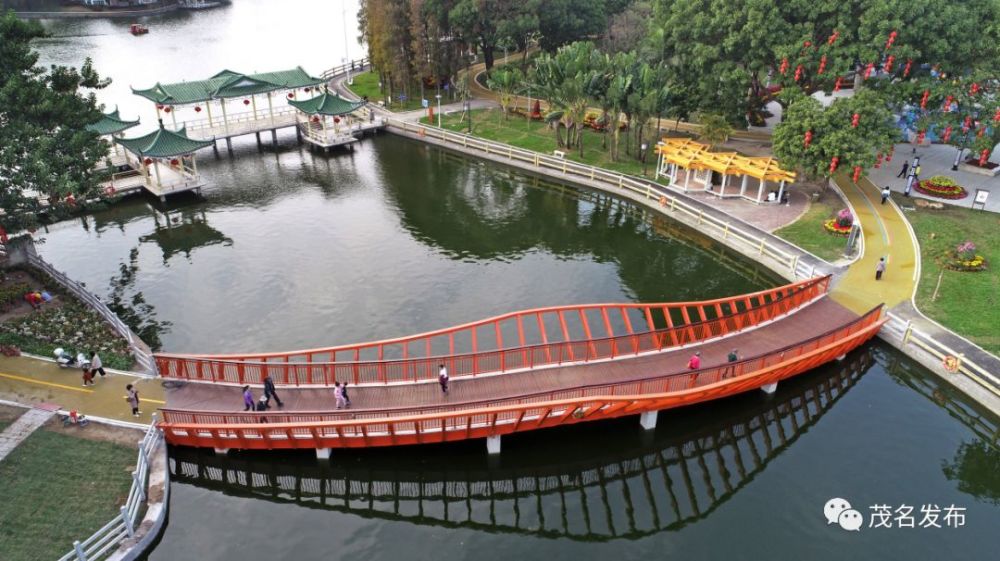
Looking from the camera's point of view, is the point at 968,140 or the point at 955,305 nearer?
the point at 955,305

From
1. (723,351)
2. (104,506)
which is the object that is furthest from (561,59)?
(104,506)

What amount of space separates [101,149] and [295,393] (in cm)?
2096

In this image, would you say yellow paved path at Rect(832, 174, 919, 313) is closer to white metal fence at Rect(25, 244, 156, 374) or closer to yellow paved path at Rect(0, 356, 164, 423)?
yellow paved path at Rect(0, 356, 164, 423)

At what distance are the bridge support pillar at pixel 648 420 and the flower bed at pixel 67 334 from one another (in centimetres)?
2398

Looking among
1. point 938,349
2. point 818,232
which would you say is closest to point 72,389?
point 938,349

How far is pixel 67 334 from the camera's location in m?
34.9

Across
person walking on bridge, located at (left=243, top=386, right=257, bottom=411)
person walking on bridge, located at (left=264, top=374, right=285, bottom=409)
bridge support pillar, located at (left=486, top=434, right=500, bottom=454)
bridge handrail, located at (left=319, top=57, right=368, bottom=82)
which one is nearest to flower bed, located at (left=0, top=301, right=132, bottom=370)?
person walking on bridge, located at (left=243, top=386, right=257, bottom=411)

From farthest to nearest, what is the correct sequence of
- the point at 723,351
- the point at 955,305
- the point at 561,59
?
the point at 561,59
the point at 955,305
the point at 723,351

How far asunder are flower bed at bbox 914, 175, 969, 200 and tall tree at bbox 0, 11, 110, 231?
5573 centimetres

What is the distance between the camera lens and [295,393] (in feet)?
102

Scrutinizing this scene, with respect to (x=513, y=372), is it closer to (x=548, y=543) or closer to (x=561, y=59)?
(x=548, y=543)

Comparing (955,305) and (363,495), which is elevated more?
(955,305)

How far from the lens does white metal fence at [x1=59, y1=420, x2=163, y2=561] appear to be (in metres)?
23.1

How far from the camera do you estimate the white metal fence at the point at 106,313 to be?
108 ft
